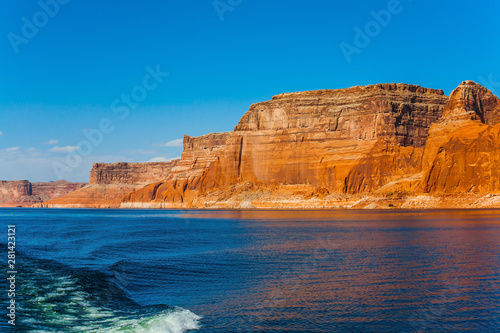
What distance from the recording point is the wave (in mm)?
13453

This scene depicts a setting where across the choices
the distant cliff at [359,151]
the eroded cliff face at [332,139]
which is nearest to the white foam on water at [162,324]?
the distant cliff at [359,151]

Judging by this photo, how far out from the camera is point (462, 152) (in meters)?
93.8

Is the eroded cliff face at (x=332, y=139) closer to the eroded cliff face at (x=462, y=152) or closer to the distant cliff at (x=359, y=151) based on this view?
the distant cliff at (x=359, y=151)

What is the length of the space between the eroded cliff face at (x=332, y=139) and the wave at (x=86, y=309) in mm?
110952

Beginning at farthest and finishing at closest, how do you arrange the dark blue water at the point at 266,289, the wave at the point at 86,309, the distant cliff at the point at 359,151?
the distant cliff at the point at 359,151
the dark blue water at the point at 266,289
the wave at the point at 86,309

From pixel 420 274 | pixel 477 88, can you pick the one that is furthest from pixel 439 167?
pixel 420 274

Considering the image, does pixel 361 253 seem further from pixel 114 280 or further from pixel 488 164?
pixel 488 164

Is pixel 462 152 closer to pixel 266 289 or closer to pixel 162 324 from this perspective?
pixel 266 289

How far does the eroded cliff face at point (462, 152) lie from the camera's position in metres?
88.6

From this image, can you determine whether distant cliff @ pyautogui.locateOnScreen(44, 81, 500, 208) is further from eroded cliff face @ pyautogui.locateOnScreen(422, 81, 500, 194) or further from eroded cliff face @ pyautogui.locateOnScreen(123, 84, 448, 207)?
eroded cliff face @ pyautogui.locateOnScreen(123, 84, 448, 207)

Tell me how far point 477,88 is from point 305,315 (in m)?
126

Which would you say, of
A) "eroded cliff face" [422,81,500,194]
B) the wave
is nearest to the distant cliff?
"eroded cliff face" [422,81,500,194]

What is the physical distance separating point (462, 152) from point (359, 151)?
43055mm

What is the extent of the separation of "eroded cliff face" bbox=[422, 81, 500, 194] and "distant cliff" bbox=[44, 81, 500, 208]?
0.21 meters
